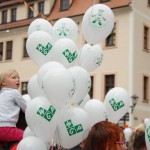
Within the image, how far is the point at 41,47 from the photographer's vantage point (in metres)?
5.20

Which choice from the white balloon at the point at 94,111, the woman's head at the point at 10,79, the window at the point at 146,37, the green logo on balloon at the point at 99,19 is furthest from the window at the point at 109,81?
the woman's head at the point at 10,79

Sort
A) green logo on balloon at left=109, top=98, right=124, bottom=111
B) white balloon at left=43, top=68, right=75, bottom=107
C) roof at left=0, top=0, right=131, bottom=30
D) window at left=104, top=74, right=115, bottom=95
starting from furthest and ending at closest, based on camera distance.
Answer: roof at left=0, top=0, right=131, bottom=30 < window at left=104, top=74, right=115, bottom=95 < green logo on balloon at left=109, top=98, right=124, bottom=111 < white balloon at left=43, top=68, right=75, bottom=107

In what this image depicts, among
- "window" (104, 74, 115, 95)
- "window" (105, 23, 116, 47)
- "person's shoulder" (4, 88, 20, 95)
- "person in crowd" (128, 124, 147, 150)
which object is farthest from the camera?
"window" (105, 23, 116, 47)

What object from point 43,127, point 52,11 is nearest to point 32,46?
point 43,127

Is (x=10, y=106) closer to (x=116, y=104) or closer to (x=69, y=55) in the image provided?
(x=69, y=55)

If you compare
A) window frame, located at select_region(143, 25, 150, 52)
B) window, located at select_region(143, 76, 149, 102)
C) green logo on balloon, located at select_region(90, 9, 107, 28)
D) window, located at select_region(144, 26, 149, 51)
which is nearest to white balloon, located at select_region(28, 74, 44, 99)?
green logo on balloon, located at select_region(90, 9, 107, 28)

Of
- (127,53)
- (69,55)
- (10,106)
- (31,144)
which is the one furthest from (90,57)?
(127,53)

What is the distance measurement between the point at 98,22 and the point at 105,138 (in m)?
2.21

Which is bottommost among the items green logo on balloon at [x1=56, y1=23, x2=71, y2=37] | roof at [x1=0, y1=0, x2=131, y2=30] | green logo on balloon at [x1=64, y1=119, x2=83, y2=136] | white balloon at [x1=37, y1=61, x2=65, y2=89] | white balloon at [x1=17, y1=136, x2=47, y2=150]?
white balloon at [x1=17, y1=136, x2=47, y2=150]

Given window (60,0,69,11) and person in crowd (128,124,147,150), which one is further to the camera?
window (60,0,69,11)

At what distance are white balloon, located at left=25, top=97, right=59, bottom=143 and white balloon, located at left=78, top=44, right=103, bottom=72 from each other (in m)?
0.95

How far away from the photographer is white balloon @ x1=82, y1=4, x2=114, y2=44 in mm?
5453

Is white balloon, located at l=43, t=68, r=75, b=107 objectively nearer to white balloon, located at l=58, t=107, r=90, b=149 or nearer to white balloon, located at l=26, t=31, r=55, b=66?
white balloon, located at l=58, t=107, r=90, b=149

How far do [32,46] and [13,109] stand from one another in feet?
2.55
